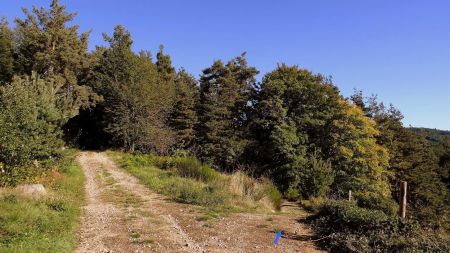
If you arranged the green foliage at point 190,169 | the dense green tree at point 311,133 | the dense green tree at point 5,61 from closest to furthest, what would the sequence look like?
1. the green foliage at point 190,169
2. the dense green tree at point 311,133
3. the dense green tree at point 5,61

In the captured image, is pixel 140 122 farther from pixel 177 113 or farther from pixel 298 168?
pixel 298 168

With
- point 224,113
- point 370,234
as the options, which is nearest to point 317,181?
point 370,234

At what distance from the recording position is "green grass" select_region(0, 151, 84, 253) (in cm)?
668

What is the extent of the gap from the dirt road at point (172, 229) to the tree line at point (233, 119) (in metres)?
14.1

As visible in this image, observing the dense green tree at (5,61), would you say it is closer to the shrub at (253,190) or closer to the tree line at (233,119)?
the tree line at (233,119)

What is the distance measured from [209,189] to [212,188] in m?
0.12

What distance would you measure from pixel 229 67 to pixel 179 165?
68.7 ft

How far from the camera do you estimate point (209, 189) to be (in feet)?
45.1

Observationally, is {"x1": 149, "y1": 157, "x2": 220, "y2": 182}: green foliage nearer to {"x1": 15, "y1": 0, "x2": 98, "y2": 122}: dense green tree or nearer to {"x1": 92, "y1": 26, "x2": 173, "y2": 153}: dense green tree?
{"x1": 92, "y1": 26, "x2": 173, "y2": 153}: dense green tree

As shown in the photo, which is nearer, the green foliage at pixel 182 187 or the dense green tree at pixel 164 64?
the green foliage at pixel 182 187

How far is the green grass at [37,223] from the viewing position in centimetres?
668

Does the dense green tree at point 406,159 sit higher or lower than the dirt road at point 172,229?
higher

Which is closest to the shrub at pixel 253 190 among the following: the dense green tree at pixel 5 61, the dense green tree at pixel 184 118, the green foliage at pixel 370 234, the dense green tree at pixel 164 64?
the green foliage at pixel 370 234

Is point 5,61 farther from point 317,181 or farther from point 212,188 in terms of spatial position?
point 317,181
